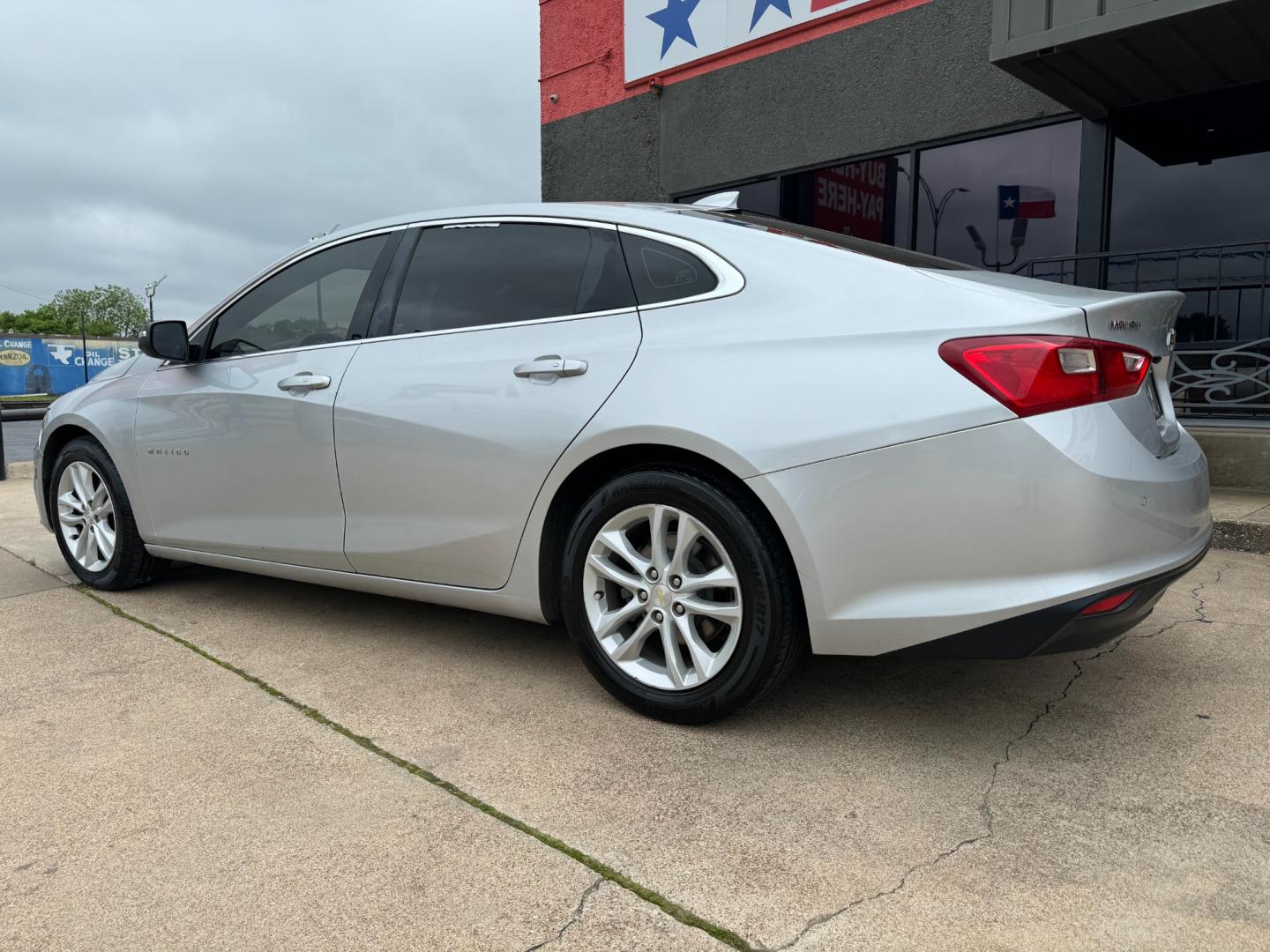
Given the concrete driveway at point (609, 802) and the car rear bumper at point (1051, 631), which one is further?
the car rear bumper at point (1051, 631)

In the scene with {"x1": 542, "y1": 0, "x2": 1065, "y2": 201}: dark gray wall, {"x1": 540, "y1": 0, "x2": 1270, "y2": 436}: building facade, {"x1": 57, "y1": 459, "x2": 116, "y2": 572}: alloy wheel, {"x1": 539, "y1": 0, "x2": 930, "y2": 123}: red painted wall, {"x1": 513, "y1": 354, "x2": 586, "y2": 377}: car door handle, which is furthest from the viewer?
{"x1": 539, "y1": 0, "x2": 930, "y2": 123}: red painted wall

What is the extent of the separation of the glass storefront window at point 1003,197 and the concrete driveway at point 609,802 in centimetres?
500

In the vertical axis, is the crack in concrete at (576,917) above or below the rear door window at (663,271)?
below

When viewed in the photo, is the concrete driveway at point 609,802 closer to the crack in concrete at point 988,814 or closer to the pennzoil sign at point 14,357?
the crack in concrete at point 988,814

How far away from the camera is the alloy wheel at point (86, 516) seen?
4.30 m

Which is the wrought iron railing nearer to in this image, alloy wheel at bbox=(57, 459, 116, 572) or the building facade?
the building facade

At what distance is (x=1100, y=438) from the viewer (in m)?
2.21

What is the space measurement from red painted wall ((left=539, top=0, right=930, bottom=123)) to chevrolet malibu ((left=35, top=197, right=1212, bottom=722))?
7366 mm

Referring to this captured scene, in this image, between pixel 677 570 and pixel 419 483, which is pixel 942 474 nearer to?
pixel 677 570

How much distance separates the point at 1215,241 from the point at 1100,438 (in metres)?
5.89

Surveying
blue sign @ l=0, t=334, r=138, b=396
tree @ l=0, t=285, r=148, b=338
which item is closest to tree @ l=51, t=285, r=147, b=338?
tree @ l=0, t=285, r=148, b=338

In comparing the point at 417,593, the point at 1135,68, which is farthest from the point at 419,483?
the point at 1135,68

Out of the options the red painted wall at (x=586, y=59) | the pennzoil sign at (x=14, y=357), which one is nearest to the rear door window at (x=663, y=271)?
the red painted wall at (x=586, y=59)

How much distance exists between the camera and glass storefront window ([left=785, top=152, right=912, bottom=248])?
859 centimetres
